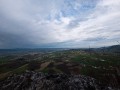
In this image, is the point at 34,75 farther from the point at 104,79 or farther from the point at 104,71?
the point at 104,71

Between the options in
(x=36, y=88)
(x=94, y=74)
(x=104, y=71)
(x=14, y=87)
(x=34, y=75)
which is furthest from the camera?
(x=104, y=71)

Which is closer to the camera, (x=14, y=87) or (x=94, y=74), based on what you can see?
(x=14, y=87)

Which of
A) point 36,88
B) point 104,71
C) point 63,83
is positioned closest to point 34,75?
point 36,88

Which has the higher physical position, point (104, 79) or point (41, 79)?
point (41, 79)

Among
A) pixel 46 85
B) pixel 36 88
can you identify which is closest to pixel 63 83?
pixel 46 85

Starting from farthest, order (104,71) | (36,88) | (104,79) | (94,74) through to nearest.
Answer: (104,71)
(94,74)
(104,79)
(36,88)

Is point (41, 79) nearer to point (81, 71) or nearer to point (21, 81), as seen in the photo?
point (21, 81)

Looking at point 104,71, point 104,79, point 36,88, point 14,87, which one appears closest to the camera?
point 36,88

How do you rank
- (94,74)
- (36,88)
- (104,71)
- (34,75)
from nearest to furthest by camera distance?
(36,88)
(34,75)
(94,74)
(104,71)

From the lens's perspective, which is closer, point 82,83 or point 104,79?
point 82,83
